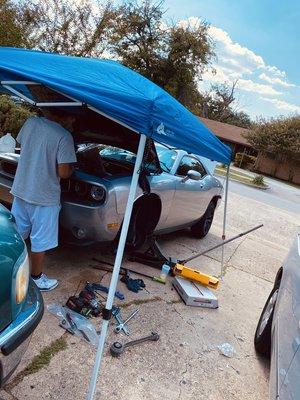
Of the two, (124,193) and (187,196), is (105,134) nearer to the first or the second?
(124,193)

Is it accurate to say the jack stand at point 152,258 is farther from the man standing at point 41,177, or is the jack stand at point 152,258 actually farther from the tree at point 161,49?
the tree at point 161,49

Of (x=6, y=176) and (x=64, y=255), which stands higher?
(x=6, y=176)

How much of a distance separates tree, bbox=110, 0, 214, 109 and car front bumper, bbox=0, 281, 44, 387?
33.8 metres

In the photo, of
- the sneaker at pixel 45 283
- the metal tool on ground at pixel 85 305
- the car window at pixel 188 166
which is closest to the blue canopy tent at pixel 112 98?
the metal tool on ground at pixel 85 305

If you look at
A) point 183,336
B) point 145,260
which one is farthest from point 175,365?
point 145,260

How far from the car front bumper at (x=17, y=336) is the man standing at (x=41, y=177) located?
1552 millimetres

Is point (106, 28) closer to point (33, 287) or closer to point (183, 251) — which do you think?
point (183, 251)

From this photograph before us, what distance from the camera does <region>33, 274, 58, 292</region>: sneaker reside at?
155 inches

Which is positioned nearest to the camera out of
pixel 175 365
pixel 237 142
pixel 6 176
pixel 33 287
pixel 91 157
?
pixel 33 287

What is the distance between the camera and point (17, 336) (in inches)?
78.6

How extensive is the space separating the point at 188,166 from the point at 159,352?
11.5 feet

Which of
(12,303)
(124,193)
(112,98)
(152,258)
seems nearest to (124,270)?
(152,258)

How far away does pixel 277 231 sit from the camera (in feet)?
33.8

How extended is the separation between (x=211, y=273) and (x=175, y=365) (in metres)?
2.47
